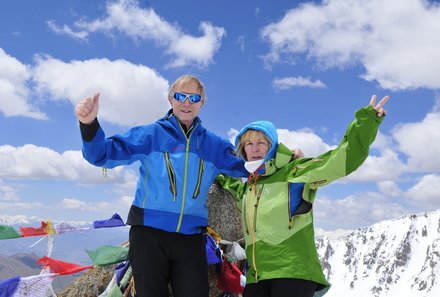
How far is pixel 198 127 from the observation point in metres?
6.04

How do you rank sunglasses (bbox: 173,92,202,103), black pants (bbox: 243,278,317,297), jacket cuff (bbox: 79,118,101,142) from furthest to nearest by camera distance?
1. sunglasses (bbox: 173,92,202,103)
2. black pants (bbox: 243,278,317,297)
3. jacket cuff (bbox: 79,118,101,142)

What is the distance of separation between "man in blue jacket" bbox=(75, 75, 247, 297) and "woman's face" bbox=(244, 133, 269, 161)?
0.69 m

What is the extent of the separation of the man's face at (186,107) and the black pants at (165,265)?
154 centimetres

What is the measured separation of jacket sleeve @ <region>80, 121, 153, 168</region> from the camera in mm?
5246

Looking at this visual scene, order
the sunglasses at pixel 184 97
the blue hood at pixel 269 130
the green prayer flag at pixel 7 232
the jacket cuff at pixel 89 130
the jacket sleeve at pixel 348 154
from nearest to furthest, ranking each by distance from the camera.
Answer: the jacket cuff at pixel 89 130
the jacket sleeve at pixel 348 154
the sunglasses at pixel 184 97
the blue hood at pixel 269 130
the green prayer flag at pixel 7 232

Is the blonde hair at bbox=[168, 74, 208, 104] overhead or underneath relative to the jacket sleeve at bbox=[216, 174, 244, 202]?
overhead

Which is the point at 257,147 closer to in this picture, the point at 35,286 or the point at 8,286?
the point at 35,286

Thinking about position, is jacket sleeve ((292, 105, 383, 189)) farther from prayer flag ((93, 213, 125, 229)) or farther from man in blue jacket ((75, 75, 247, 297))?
prayer flag ((93, 213, 125, 229))

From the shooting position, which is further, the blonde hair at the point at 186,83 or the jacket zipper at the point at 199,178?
the blonde hair at the point at 186,83

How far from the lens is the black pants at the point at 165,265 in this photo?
5375 millimetres

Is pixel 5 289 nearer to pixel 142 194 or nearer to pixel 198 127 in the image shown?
pixel 142 194

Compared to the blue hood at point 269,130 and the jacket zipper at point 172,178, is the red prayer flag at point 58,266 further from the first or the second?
the blue hood at point 269,130

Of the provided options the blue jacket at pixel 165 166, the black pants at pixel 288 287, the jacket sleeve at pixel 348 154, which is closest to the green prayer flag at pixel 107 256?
the blue jacket at pixel 165 166

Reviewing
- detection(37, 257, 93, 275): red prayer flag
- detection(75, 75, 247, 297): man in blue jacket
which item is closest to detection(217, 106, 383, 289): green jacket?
detection(75, 75, 247, 297): man in blue jacket
